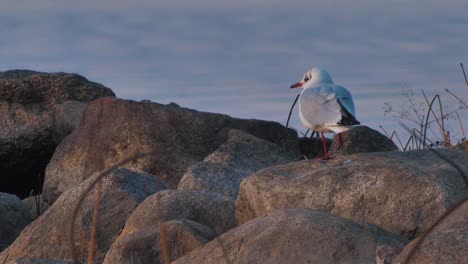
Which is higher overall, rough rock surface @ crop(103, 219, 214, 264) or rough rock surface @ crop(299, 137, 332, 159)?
rough rock surface @ crop(299, 137, 332, 159)

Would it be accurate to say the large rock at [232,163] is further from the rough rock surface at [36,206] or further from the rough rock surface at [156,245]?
the rough rock surface at [156,245]

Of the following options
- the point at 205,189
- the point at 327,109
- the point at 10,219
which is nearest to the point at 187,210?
the point at 205,189

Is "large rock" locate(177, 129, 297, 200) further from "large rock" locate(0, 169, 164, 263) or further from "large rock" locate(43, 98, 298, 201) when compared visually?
"large rock" locate(0, 169, 164, 263)

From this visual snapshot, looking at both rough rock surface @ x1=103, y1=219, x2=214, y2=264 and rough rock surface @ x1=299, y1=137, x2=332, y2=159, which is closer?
rough rock surface @ x1=103, y1=219, x2=214, y2=264

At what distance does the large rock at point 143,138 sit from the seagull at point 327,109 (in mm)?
1344

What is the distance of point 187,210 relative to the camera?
20.5ft

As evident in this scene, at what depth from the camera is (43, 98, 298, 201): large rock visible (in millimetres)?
9984

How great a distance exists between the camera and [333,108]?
29.8ft

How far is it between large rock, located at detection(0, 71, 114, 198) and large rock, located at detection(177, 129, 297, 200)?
2.73 m

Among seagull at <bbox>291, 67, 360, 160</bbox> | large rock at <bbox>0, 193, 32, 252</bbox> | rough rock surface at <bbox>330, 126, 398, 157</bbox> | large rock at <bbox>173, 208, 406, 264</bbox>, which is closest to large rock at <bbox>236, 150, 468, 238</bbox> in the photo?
large rock at <bbox>173, 208, 406, 264</bbox>

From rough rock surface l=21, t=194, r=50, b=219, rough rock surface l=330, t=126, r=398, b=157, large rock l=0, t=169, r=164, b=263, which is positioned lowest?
rough rock surface l=21, t=194, r=50, b=219

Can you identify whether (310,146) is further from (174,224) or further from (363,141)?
(174,224)

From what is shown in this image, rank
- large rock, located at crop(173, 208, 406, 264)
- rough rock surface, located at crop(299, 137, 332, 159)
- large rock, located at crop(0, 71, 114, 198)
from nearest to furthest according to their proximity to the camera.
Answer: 1. large rock, located at crop(173, 208, 406, 264)
2. rough rock surface, located at crop(299, 137, 332, 159)
3. large rock, located at crop(0, 71, 114, 198)

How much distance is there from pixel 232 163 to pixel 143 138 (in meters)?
1.64
